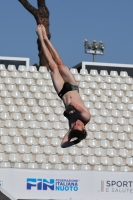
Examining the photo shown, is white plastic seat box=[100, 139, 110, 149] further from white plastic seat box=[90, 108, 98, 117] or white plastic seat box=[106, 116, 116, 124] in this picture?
white plastic seat box=[90, 108, 98, 117]

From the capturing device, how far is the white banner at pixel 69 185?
14016 millimetres

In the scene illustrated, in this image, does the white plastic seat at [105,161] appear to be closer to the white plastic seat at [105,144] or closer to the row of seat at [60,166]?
the row of seat at [60,166]

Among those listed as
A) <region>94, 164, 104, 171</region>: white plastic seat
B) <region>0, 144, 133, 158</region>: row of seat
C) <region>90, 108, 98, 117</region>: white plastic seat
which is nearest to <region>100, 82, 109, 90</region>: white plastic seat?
<region>90, 108, 98, 117</region>: white plastic seat

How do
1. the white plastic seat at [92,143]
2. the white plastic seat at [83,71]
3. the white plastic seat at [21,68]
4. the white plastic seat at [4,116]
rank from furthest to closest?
the white plastic seat at [83,71]
the white plastic seat at [21,68]
the white plastic seat at [92,143]
the white plastic seat at [4,116]

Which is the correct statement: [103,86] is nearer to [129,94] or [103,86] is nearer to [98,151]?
[129,94]

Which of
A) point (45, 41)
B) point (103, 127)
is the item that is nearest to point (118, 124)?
point (103, 127)

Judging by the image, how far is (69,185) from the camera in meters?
14.4

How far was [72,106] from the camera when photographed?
19.1ft

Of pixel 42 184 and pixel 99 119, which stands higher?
pixel 99 119

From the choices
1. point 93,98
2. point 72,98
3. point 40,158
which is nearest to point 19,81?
point 93,98

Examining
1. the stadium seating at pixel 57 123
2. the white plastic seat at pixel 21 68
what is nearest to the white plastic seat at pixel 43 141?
the stadium seating at pixel 57 123

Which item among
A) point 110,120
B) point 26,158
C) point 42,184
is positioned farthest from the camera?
point 110,120

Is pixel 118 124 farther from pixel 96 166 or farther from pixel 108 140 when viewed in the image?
pixel 96 166

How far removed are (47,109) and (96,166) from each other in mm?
2331
